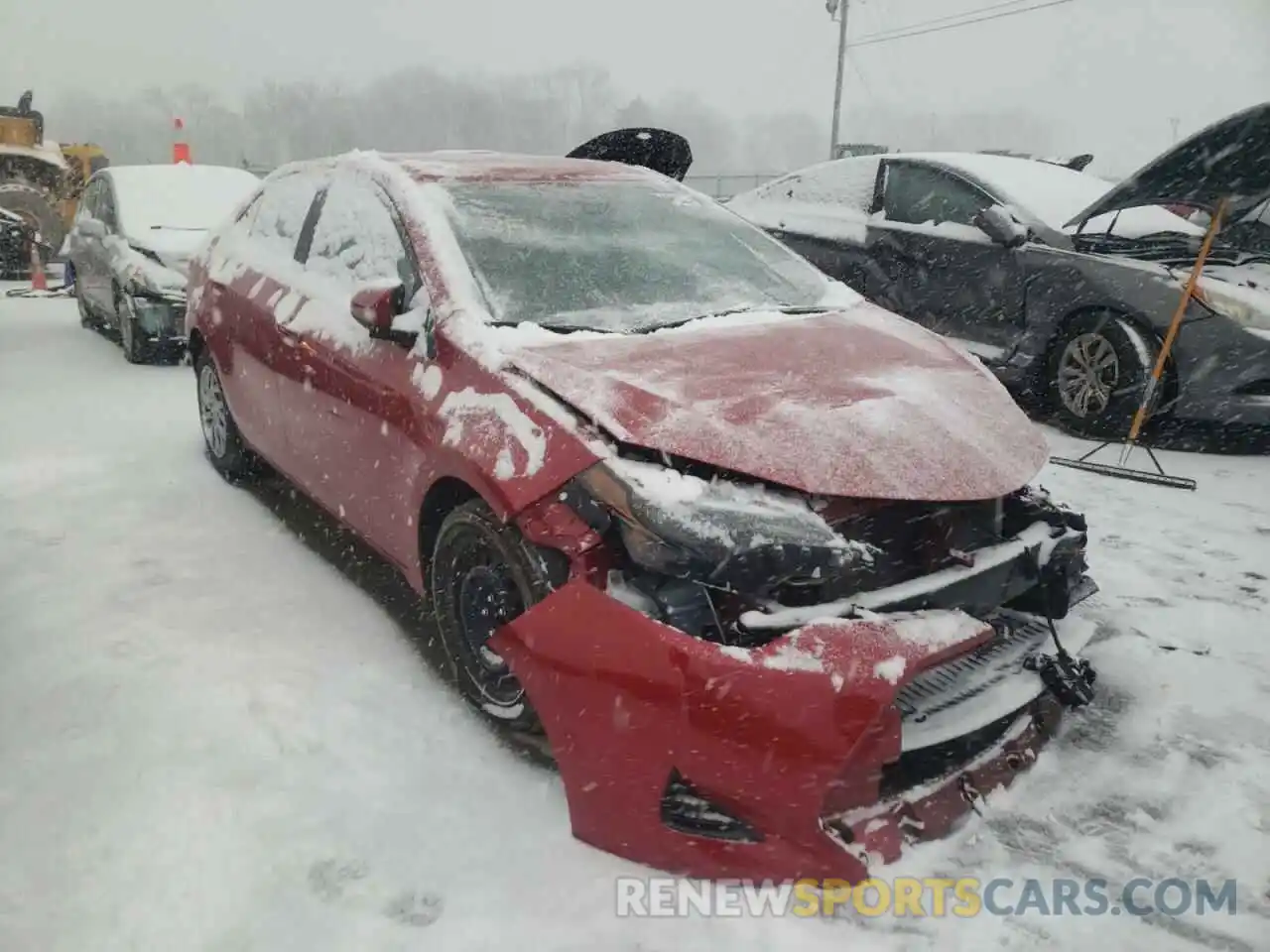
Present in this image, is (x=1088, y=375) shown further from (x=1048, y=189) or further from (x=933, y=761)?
(x=933, y=761)

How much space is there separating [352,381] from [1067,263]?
4166mm

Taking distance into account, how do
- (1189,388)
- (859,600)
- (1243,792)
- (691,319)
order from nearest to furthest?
1. (859,600)
2. (1243,792)
3. (691,319)
4. (1189,388)

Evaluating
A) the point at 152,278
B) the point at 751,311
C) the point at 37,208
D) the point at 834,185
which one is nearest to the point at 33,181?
the point at 37,208

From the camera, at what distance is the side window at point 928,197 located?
6.18 m

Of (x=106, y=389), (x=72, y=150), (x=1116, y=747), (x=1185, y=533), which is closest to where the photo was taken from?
(x=1116, y=747)

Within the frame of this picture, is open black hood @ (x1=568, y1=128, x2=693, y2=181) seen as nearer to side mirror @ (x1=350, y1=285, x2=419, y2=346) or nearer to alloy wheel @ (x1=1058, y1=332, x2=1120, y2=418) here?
alloy wheel @ (x1=1058, y1=332, x2=1120, y2=418)

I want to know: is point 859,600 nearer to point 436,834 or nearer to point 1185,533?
point 436,834

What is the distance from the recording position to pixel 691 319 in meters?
3.00

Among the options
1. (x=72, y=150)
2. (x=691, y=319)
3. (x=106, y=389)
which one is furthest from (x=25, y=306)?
(x=691, y=319)

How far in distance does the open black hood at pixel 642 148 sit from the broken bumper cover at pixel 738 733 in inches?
179

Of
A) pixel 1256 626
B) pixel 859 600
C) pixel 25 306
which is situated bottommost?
pixel 25 306

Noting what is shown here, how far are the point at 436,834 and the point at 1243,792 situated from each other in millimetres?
2008

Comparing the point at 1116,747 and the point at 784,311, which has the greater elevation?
the point at 784,311

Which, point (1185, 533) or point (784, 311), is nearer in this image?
point (784, 311)
